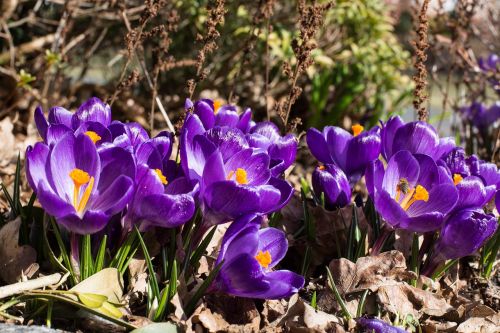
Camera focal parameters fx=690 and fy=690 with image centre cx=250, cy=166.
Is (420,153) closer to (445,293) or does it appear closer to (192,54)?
(445,293)

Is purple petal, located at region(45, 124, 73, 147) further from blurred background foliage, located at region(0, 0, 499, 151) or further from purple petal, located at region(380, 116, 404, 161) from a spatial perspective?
blurred background foliage, located at region(0, 0, 499, 151)

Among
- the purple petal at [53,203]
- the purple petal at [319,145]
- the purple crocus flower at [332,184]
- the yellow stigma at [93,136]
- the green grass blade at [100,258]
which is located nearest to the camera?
the purple petal at [53,203]

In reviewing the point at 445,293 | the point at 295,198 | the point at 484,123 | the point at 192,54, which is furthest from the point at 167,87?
the point at 445,293

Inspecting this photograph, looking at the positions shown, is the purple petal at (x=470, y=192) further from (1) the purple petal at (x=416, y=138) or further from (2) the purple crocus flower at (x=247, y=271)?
(2) the purple crocus flower at (x=247, y=271)

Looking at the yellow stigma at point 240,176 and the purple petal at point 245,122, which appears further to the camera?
the purple petal at point 245,122

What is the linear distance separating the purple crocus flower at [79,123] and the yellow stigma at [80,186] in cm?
11

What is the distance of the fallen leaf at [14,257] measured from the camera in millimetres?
1459

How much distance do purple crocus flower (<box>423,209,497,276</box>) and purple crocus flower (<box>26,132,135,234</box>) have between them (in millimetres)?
737

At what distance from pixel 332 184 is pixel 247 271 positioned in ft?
1.49

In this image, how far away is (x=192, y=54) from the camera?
505 cm

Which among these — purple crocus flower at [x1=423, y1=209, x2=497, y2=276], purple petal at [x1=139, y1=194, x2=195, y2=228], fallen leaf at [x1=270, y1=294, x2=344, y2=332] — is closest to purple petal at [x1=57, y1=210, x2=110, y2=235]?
purple petal at [x1=139, y1=194, x2=195, y2=228]

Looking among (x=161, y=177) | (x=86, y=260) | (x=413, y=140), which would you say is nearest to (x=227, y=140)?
(x=161, y=177)

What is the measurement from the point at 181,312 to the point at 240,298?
15cm

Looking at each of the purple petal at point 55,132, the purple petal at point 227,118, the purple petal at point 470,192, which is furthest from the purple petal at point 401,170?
the purple petal at point 55,132
